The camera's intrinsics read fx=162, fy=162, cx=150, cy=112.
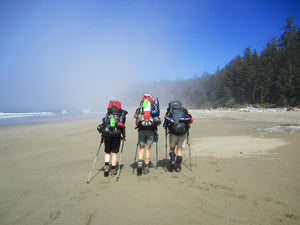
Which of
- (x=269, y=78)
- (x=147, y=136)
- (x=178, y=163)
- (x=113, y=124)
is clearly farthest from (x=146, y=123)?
(x=269, y=78)

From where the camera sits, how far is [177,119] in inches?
184

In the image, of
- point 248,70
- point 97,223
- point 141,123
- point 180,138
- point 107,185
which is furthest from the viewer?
point 248,70

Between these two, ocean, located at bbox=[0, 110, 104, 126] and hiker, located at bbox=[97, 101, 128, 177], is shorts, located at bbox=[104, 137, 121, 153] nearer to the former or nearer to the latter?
hiker, located at bbox=[97, 101, 128, 177]

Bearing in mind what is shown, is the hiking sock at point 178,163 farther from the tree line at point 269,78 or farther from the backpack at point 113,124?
the tree line at point 269,78

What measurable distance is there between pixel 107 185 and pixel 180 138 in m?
2.35

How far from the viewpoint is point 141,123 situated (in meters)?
4.49

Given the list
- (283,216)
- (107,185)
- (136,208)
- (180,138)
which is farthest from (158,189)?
(283,216)

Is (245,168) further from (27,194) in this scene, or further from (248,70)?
(248,70)

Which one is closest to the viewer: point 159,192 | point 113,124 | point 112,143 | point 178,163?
point 159,192

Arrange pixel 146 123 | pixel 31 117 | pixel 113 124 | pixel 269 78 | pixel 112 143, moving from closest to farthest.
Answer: pixel 113 124
pixel 146 123
pixel 112 143
pixel 31 117
pixel 269 78

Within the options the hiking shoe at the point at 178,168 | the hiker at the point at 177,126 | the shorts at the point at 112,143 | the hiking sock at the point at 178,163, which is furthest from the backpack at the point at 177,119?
the shorts at the point at 112,143

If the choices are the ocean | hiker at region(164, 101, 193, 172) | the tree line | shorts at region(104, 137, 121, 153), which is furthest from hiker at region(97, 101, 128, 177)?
the tree line

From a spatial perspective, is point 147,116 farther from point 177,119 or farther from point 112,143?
point 112,143

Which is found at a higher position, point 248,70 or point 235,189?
point 248,70
